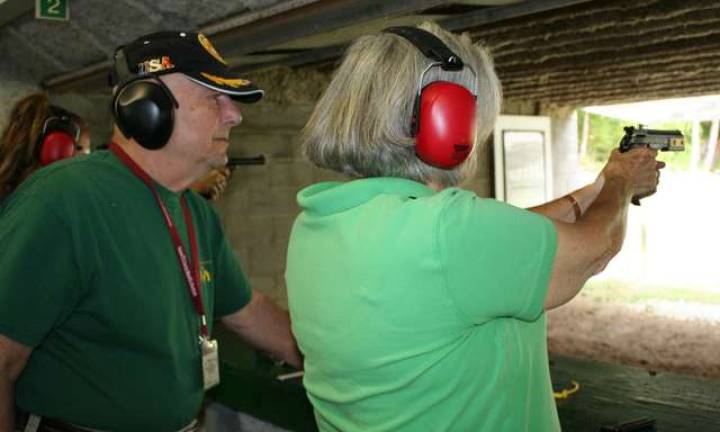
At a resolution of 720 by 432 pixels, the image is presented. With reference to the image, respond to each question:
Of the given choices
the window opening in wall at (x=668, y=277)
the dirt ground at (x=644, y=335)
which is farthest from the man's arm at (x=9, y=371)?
the window opening in wall at (x=668, y=277)

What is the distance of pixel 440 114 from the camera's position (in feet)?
2.74

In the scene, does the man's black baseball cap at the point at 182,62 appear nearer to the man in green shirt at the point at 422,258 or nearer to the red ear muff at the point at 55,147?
the man in green shirt at the point at 422,258

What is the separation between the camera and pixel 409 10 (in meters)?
1.48

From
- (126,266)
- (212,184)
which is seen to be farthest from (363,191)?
(212,184)

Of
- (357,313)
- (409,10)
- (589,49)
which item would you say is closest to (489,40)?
(589,49)

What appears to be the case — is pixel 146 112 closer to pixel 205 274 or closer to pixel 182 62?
pixel 182 62

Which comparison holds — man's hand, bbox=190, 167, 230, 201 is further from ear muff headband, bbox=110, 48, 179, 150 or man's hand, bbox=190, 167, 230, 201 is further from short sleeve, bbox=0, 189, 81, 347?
short sleeve, bbox=0, 189, 81, 347

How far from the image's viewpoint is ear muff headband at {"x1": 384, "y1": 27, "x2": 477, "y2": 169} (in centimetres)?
84

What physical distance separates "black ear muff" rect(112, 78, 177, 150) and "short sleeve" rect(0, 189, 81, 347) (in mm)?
196

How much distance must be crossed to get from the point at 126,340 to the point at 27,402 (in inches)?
8.1

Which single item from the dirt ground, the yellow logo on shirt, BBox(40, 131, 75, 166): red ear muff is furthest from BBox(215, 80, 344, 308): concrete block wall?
the yellow logo on shirt

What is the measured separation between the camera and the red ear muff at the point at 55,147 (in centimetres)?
191

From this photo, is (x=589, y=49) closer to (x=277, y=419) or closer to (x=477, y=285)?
(x=277, y=419)

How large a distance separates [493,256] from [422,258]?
0.26 ft
